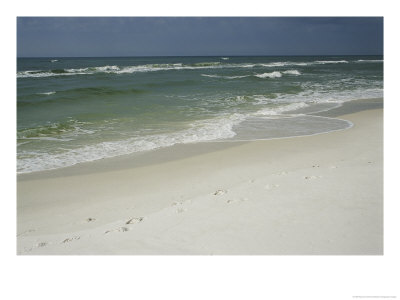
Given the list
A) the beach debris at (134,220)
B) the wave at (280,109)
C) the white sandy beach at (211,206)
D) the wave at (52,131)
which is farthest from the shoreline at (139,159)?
the wave at (280,109)

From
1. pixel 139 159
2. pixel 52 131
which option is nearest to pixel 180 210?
pixel 139 159

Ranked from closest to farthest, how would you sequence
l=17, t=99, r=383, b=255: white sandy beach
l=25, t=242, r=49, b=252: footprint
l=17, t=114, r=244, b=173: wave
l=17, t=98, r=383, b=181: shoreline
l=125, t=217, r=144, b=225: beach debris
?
l=17, t=99, r=383, b=255: white sandy beach, l=25, t=242, r=49, b=252: footprint, l=125, t=217, r=144, b=225: beach debris, l=17, t=98, r=383, b=181: shoreline, l=17, t=114, r=244, b=173: wave

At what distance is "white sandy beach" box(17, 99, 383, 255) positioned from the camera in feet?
10.3

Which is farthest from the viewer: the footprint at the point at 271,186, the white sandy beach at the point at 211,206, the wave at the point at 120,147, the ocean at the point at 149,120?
the ocean at the point at 149,120

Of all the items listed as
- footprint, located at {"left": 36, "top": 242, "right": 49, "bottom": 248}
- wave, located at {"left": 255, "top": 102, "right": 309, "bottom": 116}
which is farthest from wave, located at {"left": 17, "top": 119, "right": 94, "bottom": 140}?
wave, located at {"left": 255, "top": 102, "right": 309, "bottom": 116}

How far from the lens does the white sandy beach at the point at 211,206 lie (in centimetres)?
315

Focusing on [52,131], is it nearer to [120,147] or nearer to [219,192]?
[120,147]

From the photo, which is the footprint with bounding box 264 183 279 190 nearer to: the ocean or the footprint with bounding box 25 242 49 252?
the footprint with bounding box 25 242 49 252

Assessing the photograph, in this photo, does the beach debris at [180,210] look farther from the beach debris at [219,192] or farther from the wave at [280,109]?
the wave at [280,109]

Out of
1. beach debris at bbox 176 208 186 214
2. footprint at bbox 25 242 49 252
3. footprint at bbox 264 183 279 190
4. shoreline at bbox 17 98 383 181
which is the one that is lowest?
footprint at bbox 25 242 49 252

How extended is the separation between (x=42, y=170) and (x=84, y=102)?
8600 mm

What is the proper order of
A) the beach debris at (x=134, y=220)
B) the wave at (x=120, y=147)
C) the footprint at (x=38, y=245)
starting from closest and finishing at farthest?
the footprint at (x=38, y=245) < the beach debris at (x=134, y=220) < the wave at (x=120, y=147)
